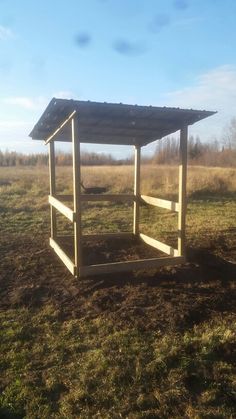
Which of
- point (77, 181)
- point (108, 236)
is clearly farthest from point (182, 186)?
point (108, 236)

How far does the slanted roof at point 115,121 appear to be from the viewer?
4898 mm

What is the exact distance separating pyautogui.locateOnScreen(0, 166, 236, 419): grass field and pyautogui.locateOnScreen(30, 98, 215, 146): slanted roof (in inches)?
94.2

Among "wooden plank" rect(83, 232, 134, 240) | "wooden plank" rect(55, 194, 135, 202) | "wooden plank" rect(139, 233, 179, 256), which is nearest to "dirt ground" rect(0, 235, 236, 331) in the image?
"wooden plank" rect(139, 233, 179, 256)

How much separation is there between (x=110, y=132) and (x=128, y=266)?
289cm

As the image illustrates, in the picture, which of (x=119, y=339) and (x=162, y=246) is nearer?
(x=119, y=339)

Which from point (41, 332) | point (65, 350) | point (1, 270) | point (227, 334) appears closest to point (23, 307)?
point (41, 332)

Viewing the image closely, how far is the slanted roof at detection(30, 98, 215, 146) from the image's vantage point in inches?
193

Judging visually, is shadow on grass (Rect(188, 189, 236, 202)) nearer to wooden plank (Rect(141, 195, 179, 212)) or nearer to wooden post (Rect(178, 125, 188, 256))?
wooden plank (Rect(141, 195, 179, 212))

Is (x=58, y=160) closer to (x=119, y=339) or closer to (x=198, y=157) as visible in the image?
(x=198, y=157)

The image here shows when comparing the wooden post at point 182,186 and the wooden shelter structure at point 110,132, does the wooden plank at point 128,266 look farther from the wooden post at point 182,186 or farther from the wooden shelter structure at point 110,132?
the wooden post at point 182,186

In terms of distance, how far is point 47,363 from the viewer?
125 inches

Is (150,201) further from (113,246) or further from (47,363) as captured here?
(47,363)

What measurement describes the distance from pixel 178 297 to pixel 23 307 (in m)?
1.99

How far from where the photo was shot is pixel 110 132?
698 cm
